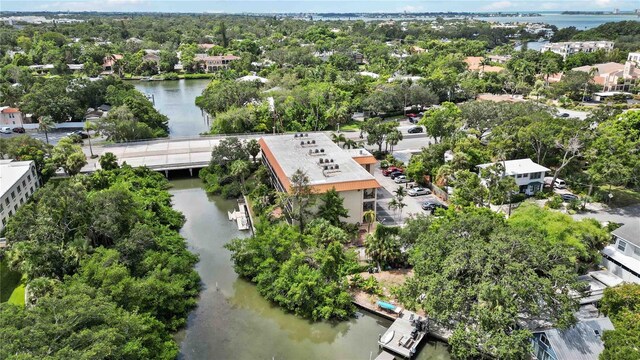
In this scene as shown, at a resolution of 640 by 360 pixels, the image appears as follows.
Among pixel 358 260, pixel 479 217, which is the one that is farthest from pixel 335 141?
pixel 479 217

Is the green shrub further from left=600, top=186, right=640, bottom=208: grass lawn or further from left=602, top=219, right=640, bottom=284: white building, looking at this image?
left=602, top=219, right=640, bottom=284: white building

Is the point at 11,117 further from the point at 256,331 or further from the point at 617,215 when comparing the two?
the point at 617,215

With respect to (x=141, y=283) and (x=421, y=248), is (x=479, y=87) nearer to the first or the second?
(x=421, y=248)

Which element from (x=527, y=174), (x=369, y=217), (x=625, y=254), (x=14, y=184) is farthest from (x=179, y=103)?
(x=625, y=254)

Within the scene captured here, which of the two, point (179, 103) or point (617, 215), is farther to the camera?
point (179, 103)

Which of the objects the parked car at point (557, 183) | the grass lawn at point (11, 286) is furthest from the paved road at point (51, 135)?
the parked car at point (557, 183)

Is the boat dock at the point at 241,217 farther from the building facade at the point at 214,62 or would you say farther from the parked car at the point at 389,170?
the building facade at the point at 214,62

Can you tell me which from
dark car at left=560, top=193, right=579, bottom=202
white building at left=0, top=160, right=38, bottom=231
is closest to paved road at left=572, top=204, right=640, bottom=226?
dark car at left=560, top=193, right=579, bottom=202
